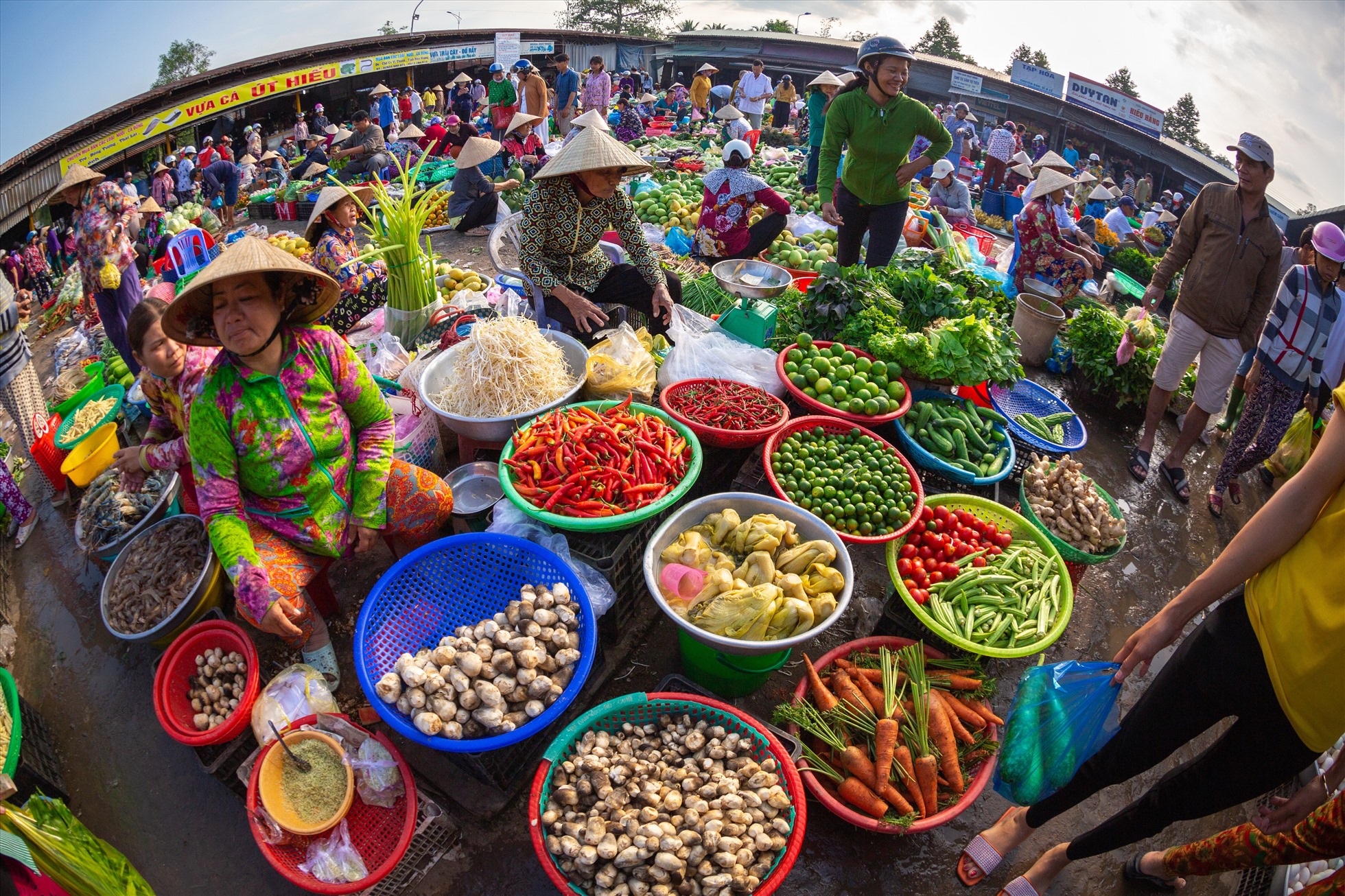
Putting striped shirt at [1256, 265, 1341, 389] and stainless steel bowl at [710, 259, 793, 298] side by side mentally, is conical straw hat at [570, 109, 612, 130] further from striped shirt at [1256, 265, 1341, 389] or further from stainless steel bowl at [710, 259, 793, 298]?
striped shirt at [1256, 265, 1341, 389]

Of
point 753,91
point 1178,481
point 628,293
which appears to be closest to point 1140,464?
point 1178,481

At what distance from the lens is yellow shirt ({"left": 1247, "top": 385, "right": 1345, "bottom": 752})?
158 centimetres

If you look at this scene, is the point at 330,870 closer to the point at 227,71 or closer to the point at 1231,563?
the point at 1231,563

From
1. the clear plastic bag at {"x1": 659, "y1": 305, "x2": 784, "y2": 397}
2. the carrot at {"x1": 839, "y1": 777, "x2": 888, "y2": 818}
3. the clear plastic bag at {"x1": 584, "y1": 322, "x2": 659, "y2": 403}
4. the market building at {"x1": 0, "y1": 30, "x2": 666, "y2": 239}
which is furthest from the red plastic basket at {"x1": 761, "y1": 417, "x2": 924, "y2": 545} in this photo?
the market building at {"x1": 0, "y1": 30, "x2": 666, "y2": 239}

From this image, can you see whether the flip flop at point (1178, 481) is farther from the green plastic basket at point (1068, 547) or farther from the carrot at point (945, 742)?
the carrot at point (945, 742)

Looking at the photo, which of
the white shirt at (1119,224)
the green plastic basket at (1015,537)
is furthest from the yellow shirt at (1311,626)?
the white shirt at (1119,224)

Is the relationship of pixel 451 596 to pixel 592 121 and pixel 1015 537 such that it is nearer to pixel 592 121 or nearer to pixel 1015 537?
pixel 1015 537

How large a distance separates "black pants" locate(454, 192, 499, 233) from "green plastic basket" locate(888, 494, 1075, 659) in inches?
257

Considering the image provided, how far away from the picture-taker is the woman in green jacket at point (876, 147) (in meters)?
4.73

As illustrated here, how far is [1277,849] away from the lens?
179cm

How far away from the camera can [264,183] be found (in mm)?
13195

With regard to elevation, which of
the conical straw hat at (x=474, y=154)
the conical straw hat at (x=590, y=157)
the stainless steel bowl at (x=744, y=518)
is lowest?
the stainless steel bowl at (x=744, y=518)

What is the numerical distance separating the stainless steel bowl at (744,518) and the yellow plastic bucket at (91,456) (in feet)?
11.2

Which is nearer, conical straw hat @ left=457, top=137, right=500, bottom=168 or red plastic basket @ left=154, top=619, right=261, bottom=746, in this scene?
red plastic basket @ left=154, top=619, right=261, bottom=746
